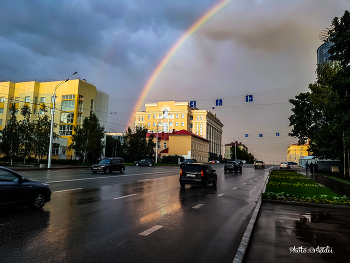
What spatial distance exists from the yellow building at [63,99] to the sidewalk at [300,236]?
58.5m

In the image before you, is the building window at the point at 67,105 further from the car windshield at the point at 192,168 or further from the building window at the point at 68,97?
the car windshield at the point at 192,168

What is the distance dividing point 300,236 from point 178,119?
118m

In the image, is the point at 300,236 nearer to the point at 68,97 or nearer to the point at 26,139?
the point at 26,139

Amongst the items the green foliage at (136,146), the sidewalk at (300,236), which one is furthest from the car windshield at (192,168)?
the green foliage at (136,146)

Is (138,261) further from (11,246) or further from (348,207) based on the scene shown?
(348,207)

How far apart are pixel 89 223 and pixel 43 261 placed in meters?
2.71

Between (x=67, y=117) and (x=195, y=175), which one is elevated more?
(x=67, y=117)

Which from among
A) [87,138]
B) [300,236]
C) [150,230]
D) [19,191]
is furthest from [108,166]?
[300,236]

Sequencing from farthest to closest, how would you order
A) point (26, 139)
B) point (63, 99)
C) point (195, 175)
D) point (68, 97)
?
point (63, 99) → point (68, 97) → point (26, 139) → point (195, 175)

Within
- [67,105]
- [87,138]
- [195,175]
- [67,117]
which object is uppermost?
[67,105]

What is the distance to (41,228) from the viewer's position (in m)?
6.55

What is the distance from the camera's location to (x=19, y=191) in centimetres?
825

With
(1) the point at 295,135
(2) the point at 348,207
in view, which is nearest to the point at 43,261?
(2) the point at 348,207

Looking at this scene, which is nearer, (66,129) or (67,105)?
(66,129)
